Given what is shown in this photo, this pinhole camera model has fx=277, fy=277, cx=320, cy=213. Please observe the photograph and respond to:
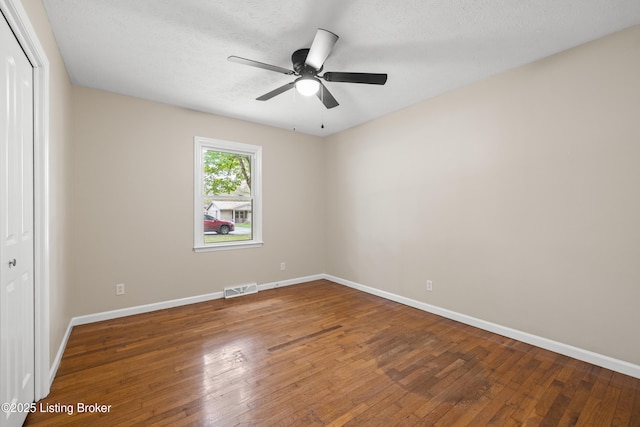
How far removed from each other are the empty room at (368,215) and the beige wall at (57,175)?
0.15ft

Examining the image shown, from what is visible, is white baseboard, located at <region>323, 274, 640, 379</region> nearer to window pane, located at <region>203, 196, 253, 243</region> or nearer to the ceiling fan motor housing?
window pane, located at <region>203, 196, 253, 243</region>

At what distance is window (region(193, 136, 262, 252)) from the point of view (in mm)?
3809

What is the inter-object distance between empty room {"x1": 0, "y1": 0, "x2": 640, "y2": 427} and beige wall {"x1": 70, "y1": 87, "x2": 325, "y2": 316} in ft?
0.08

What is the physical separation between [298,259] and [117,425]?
3.29 metres

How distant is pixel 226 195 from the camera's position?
163 inches

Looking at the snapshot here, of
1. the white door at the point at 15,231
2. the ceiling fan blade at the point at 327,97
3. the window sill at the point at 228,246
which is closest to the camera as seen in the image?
the white door at the point at 15,231

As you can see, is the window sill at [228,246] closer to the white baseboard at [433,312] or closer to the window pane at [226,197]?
the window pane at [226,197]

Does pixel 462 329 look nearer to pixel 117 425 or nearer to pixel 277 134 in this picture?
pixel 117 425

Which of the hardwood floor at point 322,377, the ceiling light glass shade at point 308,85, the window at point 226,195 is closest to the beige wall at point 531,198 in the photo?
the hardwood floor at point 322,377

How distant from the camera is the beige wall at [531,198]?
2.13 m

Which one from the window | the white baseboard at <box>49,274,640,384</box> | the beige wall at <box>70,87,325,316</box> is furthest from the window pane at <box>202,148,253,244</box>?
the white baseboard at <box>49,274,640,384</box>

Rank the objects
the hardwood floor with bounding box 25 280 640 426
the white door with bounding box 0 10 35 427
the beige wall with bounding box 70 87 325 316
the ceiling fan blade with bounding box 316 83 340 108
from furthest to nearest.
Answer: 1. the beige wall with bounding box 70 87 325 316
2. the ceiling fan blade with bounding box 316 83 340 108
3. the hardwood floor with bounding box 25 280 640 426
4. the white door with bounding box 0 10 35 427

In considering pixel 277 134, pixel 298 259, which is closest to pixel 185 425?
pixel 298 259

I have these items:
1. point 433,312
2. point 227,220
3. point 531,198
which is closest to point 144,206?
point 227,220
